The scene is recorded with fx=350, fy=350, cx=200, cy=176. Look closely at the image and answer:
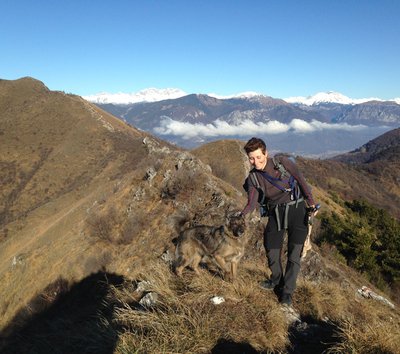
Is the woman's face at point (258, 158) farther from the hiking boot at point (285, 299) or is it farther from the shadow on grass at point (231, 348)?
the shadow on grass at point (231, 348)

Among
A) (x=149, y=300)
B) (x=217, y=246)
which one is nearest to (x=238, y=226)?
(x=217, y=246)

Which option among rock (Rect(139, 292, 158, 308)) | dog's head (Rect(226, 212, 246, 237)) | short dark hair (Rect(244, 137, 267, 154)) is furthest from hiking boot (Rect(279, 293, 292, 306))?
short dark hair (Rect(244, 137, 267, 154))

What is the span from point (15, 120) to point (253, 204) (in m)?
87.5

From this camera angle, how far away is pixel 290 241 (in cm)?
585

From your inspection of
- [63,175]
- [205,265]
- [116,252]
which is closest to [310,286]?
[205,265]

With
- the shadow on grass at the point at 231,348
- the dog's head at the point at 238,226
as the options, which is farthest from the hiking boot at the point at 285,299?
the shadow on grass at the point at 231,348

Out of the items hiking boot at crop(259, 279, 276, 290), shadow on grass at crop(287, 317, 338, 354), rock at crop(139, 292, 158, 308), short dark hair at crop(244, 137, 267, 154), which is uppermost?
short dark hair at crop(244, 137, 267, 154)

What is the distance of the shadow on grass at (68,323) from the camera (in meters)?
4.96

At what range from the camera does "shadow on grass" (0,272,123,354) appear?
16.3 ft

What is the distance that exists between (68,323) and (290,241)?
4457 mm

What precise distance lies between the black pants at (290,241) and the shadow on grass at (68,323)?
2.87 m

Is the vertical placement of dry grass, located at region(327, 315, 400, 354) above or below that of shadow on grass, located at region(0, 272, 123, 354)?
above

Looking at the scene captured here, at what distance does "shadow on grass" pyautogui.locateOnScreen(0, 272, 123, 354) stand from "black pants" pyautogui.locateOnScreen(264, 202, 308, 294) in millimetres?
2871

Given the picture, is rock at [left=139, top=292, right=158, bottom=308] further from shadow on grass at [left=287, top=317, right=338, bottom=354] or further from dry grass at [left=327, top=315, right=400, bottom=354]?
dry grass at [left=327, top=315, right=400, bottom=354]
